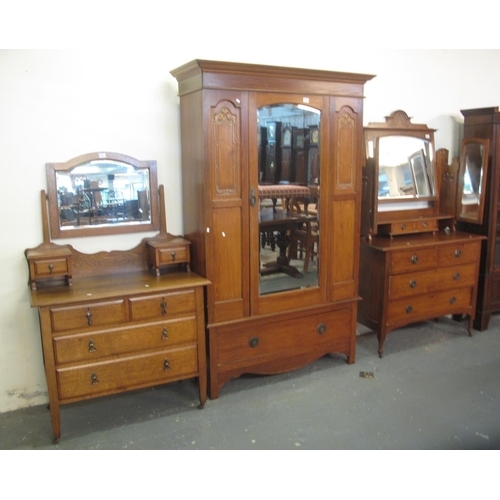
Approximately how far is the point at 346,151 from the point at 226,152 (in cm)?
82

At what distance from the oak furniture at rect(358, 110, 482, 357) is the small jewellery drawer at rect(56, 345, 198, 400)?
1.50 metres

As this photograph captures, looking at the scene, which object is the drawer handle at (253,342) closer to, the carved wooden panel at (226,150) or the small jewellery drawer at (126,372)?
the small jewellery drawer at (126,372)

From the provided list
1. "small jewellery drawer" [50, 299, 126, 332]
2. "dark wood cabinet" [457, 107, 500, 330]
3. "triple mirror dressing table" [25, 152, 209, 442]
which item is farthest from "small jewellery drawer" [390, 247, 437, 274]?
"small jewellery drawer" [50, 299, 126, 332]

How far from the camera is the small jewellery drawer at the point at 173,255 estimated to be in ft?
9.16

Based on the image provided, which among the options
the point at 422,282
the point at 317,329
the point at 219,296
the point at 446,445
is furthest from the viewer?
the point at 422,282

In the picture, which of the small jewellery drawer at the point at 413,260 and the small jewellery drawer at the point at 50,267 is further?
the small jewellery drawer at the point at 413,260

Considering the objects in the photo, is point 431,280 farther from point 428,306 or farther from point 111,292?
point 111,292

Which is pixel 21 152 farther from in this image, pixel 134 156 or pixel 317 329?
pixel 317 329

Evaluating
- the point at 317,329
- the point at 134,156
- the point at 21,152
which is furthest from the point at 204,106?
the point at 317,329

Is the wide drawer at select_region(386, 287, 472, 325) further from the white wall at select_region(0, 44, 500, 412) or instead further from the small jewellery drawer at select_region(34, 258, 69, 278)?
the small jewellery drawer at select_region(34, 258, 69, 278)

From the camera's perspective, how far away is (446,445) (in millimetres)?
2434

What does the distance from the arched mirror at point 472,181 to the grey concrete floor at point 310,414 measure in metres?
1.18

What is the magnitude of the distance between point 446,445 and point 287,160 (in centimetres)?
176

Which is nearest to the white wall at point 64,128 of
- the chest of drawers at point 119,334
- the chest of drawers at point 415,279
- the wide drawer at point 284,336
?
the chest of drawers at point 119,334
